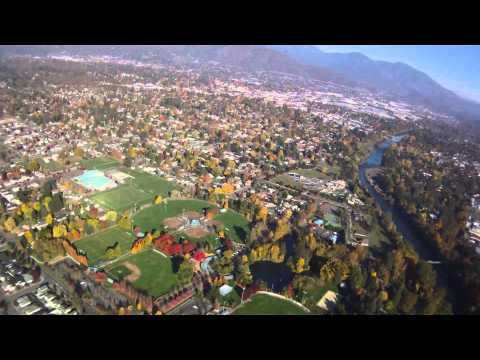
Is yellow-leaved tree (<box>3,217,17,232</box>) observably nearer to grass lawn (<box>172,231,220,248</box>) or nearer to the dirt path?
the dirt path

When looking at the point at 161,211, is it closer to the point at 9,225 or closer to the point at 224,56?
the point at 9,225

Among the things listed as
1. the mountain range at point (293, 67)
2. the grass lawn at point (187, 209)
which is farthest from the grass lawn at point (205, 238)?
the mountain range at point (293, 67)

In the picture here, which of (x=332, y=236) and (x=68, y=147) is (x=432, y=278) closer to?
(x=332, y=236)

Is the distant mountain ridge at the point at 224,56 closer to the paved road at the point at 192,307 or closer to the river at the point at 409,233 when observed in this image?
the river at the point at 409,233

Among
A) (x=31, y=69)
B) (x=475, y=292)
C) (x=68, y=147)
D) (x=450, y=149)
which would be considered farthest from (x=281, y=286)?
(x=31, y=69)
